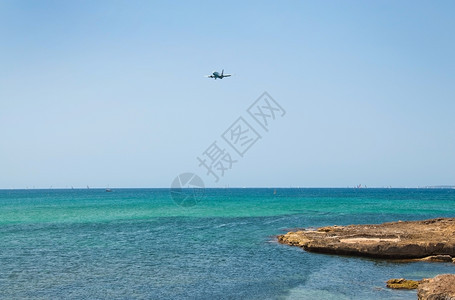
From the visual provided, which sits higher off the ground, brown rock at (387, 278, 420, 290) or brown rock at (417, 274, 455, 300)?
brown rock at (417, 274, 455, 300)

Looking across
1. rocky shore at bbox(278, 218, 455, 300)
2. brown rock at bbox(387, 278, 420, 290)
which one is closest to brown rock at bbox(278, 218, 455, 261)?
rocky shore at bbox(278, 218, 455, 300)

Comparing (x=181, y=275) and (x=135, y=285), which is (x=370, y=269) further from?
(x=135, y=285)

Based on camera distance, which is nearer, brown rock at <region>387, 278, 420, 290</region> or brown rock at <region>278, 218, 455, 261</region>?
brown rock at <region>387, 278, 420, 290</region>

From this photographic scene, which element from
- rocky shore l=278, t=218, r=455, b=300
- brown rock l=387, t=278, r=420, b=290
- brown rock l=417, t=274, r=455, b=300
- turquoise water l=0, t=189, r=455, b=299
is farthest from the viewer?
rocky shore l=278, t=218, r=455, b=300

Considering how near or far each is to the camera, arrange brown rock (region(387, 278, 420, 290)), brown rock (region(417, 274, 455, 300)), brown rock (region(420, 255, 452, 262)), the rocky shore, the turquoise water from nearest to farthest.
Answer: brown rock (region(417, 274, 455, 300)), the turquoise water, brown rock (region(387, 278, 420, 290)), brown rock (region(420, 255, 452, 262)), the rocky shore

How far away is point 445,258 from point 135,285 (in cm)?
2392

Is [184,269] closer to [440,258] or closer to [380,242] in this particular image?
[380,242]

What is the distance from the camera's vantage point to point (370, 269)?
108ft

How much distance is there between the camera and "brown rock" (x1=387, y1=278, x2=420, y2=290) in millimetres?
26780

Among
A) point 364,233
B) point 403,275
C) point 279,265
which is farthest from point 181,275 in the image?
point 364,233

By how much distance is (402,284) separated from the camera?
1071 inches

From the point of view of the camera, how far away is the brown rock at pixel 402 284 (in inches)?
1054

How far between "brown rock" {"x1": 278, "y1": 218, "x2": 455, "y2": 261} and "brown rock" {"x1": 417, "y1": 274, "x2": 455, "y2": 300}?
13344 millimetres

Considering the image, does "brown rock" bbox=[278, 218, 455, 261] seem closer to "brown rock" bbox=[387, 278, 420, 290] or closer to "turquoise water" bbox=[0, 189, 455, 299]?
"turquoise water" bbox=[0, 189, 455, 299]
